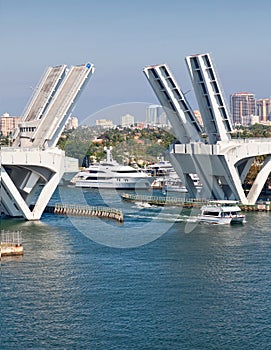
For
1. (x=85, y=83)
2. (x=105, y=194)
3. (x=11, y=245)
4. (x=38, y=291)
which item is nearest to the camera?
(x=38, y=291)

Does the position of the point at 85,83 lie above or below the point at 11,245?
above

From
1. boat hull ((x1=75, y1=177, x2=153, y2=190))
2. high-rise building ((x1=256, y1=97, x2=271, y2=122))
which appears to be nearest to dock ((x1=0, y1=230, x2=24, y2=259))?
boat hull ((x1=75, y1=177, x2=153, y2=190))

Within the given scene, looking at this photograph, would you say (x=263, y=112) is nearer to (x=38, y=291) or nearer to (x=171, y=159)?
(x=171, y=159)

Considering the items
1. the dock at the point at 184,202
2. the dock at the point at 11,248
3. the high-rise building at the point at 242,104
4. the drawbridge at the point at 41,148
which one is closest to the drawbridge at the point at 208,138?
the dock at the point at 184,202

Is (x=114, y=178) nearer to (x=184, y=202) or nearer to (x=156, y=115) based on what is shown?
(x=156, y=115)

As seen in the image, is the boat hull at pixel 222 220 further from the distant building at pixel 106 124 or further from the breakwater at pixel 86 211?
the distant building at pixel 106 124

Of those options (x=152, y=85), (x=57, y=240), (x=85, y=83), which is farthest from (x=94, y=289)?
(x=152, y=85)

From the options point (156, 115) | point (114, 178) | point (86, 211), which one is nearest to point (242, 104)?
point (114, 178)

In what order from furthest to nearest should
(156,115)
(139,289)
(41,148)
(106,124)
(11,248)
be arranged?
(106,124) < (156,115) < (41,148) < (11,248) < (139,289)
